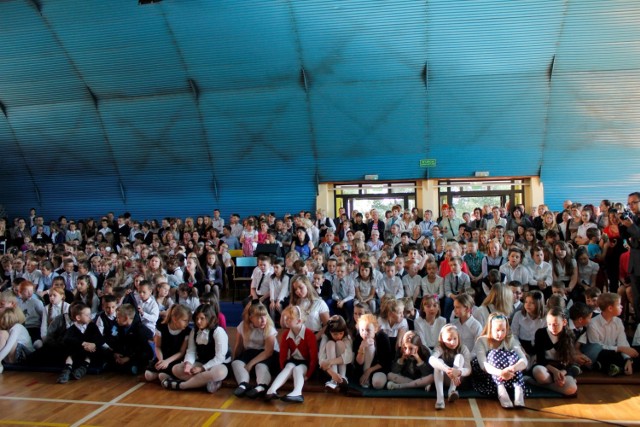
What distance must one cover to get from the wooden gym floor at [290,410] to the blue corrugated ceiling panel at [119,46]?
8.69 m

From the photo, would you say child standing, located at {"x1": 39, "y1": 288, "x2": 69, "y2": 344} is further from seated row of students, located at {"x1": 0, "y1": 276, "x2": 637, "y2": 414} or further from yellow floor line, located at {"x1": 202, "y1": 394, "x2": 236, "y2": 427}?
yellow floor line, located at {"x1": 202, "y1": 394, "x2": 236, "y2": 427}

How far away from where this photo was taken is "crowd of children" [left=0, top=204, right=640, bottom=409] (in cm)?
537

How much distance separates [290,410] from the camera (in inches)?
199

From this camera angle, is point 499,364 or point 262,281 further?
point 262,281

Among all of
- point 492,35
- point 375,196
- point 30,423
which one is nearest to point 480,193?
point 375,196

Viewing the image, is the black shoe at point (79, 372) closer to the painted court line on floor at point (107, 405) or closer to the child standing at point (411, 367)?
the painted court line on floor at point (107, 405)

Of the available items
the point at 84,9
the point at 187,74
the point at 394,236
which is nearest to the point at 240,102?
the point at 187,74

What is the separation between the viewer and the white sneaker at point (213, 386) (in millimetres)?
5574

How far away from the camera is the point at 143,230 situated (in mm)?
12969

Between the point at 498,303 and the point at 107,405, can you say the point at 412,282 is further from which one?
the point at 107,405

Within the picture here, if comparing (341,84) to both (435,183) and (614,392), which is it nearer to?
(435,183)

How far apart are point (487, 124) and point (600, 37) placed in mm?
2865

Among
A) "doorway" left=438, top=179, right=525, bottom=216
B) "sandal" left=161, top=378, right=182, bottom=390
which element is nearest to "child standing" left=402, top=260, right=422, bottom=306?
"sandal" left=161, top=378, right=182, bottom=390

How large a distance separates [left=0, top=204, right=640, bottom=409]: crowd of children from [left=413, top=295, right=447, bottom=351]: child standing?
0.01 metres
